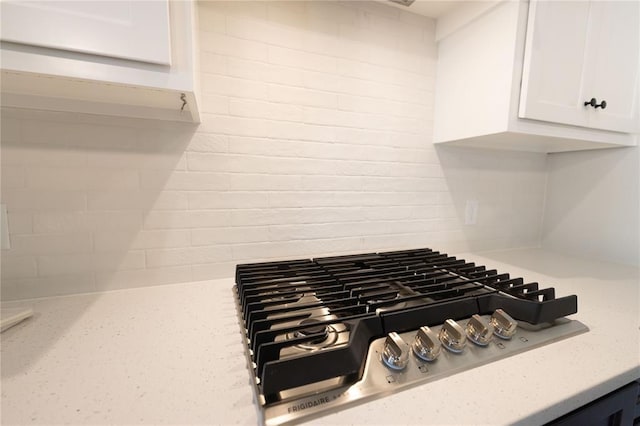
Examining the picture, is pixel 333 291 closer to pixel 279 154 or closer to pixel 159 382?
pixel 159 382

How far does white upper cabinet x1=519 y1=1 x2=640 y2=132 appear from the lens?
0.90m

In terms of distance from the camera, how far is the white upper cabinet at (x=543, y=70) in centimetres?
90

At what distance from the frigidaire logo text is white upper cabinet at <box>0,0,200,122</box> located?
2.07ft

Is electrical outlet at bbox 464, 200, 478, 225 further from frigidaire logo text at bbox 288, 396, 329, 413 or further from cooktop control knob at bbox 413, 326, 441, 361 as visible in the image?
frigidaire logo text at bbox 288, 396, 329, 413

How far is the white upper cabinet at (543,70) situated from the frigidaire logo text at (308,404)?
0.99m

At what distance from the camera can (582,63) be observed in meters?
0.97

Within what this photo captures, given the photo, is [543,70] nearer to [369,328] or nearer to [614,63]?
[614,63]

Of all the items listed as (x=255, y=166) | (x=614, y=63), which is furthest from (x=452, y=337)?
(x=614, y=63)

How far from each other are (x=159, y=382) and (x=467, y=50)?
1.41 m

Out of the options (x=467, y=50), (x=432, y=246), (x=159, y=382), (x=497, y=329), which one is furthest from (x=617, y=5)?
(x=159, y=382)

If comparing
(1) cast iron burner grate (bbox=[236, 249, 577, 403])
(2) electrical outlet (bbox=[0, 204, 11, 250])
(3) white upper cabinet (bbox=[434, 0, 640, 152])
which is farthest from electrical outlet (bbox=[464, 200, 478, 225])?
(2) electrical outlet (bbox=[0, 204, 11, 250])

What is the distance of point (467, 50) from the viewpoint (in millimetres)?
1082

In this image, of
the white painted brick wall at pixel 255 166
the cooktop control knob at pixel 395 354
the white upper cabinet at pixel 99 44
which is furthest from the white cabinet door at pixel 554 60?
the white upper cabinet at pixel 99 44

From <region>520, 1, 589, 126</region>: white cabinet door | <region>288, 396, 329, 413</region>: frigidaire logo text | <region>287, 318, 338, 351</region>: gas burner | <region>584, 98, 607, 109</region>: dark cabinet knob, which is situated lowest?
<region>288, 396, 329, 413</region>: frigidaire logo text
